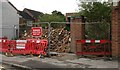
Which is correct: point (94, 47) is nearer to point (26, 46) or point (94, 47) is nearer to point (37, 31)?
point (37, 31)

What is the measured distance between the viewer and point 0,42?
55.0 feet

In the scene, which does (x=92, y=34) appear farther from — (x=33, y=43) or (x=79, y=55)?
(x=33, y=43)

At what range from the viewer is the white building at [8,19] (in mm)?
29222

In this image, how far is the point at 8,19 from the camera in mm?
31109

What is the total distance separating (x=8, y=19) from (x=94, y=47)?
18.9 metres

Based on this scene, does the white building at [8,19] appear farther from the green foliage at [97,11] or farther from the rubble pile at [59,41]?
the green foliage at [97,11]

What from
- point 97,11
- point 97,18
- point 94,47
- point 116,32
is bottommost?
point 94,47

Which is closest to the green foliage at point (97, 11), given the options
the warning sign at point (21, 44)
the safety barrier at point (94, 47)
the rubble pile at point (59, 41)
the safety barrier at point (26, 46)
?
the rubble pile at point (59, 41)

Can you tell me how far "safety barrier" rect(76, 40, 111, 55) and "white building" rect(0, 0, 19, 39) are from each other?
1522 cm

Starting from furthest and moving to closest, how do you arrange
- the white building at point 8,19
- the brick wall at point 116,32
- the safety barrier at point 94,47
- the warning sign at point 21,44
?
1. the white building at point 8,19
2. the warning sign at point 21,44
3. the safety barrier at point 94,47
4. the brick wall at point 116,32

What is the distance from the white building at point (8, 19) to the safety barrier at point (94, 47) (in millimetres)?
15218

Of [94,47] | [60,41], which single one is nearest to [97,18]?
[60,41]

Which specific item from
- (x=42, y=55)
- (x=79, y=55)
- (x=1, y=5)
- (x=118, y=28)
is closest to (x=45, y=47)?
(x=42, y=55)

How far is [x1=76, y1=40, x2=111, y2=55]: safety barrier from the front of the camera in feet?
45.9
